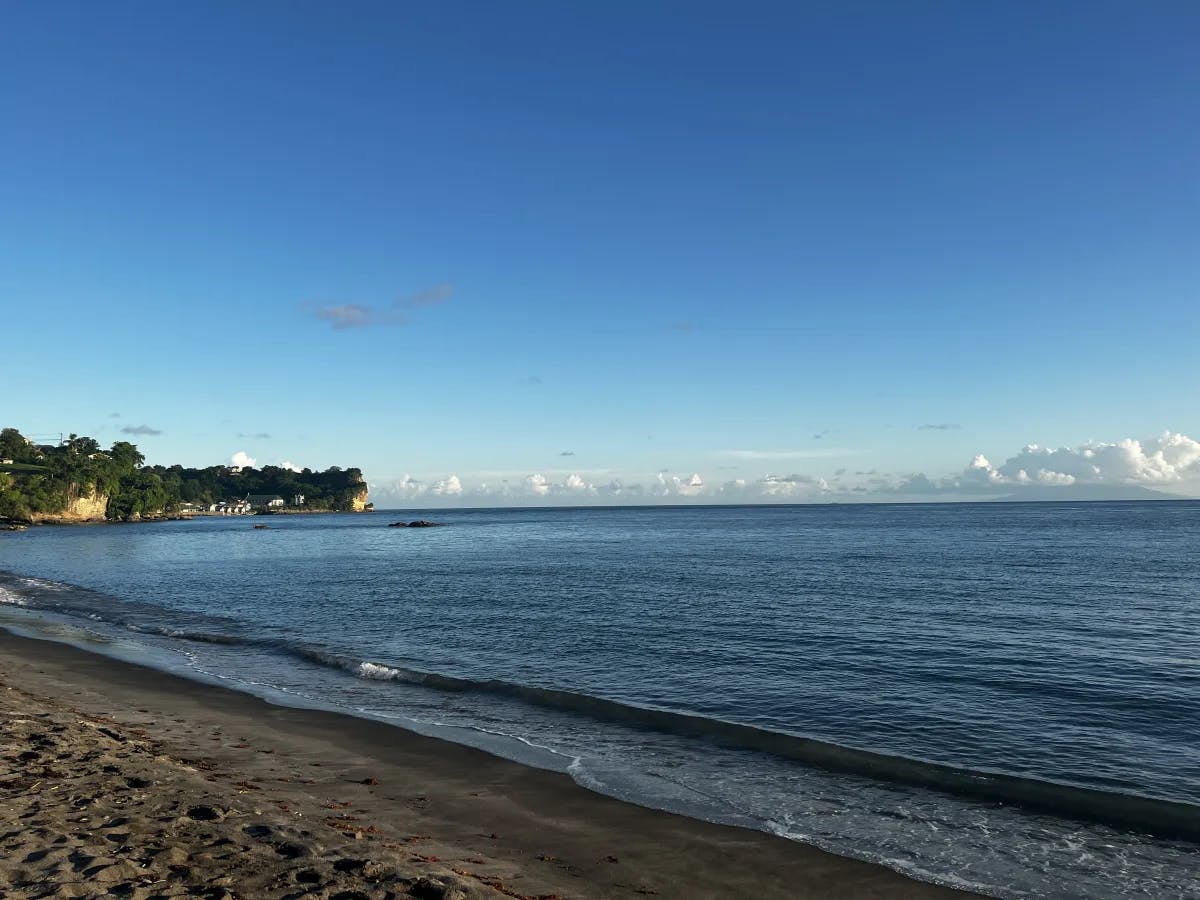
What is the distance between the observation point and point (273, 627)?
3731cm

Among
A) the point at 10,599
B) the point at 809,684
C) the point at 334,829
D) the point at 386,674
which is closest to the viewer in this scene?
the point at 334,829

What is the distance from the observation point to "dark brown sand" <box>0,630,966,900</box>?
9.23 meters

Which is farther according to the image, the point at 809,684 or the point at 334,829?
the point at 809,684

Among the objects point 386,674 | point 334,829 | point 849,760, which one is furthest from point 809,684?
point 334,829

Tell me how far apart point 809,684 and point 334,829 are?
16.4m

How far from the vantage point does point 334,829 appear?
11508 millimetres

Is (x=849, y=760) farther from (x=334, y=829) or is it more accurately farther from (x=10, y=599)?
(x=10, y=599)

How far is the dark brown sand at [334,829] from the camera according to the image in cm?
923

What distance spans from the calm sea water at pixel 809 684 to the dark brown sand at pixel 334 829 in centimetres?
140

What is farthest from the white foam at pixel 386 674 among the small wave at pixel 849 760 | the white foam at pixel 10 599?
the white foam at pixel 10 599

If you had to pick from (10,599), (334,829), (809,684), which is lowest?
(10,599)

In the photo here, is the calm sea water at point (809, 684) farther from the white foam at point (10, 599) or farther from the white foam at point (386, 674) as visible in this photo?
the white foam at point (10, 599)

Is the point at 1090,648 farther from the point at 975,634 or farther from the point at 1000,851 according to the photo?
the point at 1000,851

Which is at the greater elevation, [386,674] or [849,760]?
[849,760]
